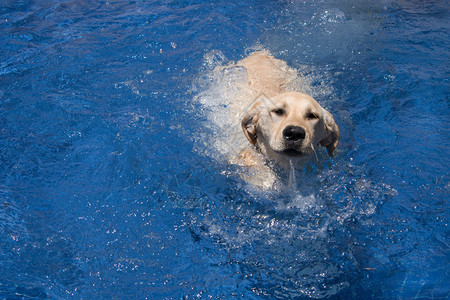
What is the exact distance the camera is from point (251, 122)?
381 centimetres

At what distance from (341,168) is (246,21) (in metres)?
4.41

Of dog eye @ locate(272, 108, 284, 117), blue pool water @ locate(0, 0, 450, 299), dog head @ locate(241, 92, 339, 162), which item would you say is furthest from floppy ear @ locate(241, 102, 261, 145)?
blue pool water @ locate(0, 0, 450, 299)

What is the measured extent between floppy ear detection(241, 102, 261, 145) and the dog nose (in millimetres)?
605

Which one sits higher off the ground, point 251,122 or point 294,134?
point 294,134

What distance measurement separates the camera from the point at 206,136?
14.6 feet

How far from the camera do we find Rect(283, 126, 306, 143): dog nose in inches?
124

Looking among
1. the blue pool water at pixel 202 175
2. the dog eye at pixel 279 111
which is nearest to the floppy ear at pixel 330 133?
the blue pool water at pixel 202 175

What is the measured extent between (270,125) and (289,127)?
0.39 meters

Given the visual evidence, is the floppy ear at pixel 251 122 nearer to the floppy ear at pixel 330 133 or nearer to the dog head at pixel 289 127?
the dog head at pixel 289 127

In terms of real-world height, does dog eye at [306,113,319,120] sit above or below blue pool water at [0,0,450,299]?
above

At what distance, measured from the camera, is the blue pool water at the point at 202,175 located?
2838mm

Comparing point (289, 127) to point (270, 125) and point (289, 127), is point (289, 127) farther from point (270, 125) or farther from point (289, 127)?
point (270, 125)

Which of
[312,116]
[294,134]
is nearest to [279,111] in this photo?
[312,116]

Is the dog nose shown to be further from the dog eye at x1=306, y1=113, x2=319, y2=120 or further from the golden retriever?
the dog eye at x1=306, y1=113, x2=319, y2=120
